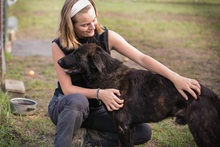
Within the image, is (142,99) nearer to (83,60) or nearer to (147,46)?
(83,60)

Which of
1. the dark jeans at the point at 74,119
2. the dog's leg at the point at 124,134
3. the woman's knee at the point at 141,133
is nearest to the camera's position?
the dark jeans at the point at 74,119

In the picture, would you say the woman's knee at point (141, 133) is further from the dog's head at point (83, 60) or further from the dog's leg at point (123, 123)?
the dog's head at point (83, 60)

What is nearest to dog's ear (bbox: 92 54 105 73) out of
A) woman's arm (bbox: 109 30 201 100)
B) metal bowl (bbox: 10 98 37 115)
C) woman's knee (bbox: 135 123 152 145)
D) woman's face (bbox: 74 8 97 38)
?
woman's face (bbox: 74 8 97 38)

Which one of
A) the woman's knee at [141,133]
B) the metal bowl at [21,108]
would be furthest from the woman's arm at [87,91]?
the metal bowl at [21,108]

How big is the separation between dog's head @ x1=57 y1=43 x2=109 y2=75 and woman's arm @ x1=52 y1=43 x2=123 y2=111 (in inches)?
7.5

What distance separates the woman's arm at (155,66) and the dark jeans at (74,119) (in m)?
0.90

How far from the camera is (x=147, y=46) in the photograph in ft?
32.4

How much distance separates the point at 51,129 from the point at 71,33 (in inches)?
73.0

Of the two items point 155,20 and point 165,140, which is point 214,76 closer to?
point 165,140

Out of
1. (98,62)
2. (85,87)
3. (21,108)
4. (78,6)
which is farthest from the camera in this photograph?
(21,108)

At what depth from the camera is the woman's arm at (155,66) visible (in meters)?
2.71

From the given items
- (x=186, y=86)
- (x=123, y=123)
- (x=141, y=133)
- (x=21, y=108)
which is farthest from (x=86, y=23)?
(x=21, y=108)

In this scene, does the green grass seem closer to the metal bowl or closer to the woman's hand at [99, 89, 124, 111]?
the metal bowl

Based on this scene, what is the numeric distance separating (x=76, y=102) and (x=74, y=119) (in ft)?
0.64
